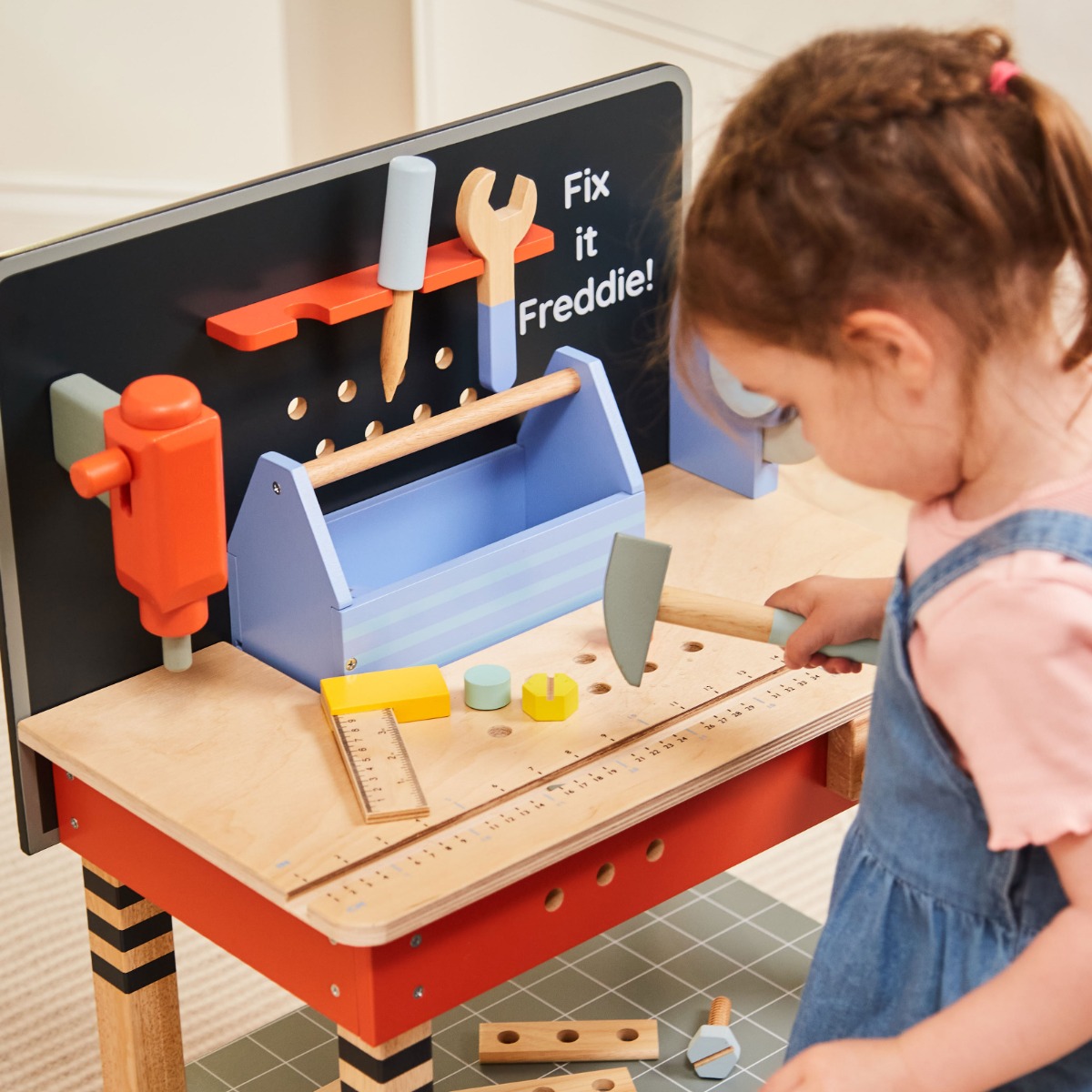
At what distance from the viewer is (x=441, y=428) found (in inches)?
54.9

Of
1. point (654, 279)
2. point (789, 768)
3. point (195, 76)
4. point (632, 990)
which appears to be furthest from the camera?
point (195, 76)

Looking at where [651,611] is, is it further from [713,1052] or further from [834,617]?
[713,1052]

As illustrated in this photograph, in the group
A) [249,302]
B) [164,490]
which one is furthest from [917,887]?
[249,302]

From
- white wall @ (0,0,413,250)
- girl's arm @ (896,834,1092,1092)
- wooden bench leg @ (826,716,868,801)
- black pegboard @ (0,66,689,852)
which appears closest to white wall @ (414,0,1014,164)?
white wall @ (0,0,413,250)

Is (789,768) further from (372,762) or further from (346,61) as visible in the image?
(346,61)

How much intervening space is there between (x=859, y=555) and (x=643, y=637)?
12.7 inches

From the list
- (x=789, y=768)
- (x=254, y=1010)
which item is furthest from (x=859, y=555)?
(x=254, y=1010)

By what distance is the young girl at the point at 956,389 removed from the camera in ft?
2.56

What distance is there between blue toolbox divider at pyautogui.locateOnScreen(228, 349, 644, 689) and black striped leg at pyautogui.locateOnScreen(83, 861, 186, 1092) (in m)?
0.23

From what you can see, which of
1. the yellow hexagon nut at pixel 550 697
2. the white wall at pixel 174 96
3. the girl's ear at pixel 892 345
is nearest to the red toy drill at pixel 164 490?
the yellow hexagon nut at pixel 550 697

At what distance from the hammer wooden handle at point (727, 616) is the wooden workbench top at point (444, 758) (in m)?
0.07

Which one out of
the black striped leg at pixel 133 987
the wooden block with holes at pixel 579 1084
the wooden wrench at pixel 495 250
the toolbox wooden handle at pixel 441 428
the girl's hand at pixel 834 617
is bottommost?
the wooden block with holes at pixel 579 1084

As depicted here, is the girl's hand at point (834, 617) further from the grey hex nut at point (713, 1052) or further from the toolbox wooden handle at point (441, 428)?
the grey hex nut at point (713, 1052)

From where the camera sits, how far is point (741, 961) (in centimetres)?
185
